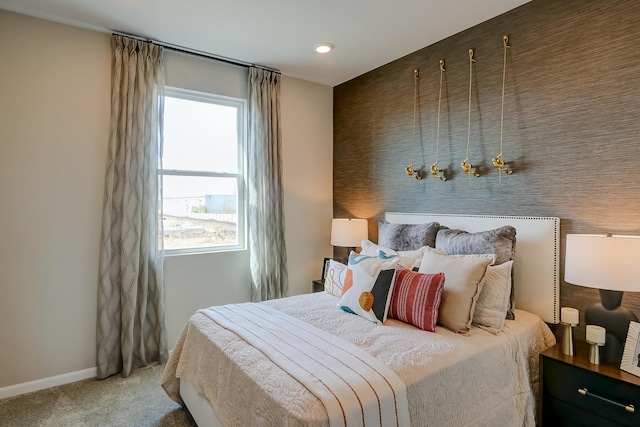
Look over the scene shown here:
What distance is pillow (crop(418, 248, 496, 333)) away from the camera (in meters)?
1.93

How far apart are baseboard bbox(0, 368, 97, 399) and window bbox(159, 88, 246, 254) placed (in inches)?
42.3

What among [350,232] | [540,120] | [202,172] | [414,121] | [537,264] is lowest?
[537,264]

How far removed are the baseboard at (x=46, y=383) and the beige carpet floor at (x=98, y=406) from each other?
0.12ft

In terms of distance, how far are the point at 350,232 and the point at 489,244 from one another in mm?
1397

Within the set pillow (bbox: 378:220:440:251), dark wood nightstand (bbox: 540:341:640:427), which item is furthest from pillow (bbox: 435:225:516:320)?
dark wood nightstand (bbox: 540:341:640:427)

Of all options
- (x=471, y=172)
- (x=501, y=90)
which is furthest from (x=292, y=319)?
(x=501, y=90)

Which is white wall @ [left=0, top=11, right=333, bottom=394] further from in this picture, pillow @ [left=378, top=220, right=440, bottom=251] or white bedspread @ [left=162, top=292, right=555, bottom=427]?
pillow @ [left=378, top=220, right=440, bottom=251]

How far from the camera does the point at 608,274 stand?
1733mm

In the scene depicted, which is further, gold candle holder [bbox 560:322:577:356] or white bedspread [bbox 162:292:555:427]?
gold candle holder [bbox 560:322:577:356]

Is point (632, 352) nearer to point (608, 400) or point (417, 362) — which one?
point (608, 400)

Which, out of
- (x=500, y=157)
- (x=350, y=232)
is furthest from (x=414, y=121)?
(x=350, y=232)

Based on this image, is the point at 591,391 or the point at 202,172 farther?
the point at 202,172

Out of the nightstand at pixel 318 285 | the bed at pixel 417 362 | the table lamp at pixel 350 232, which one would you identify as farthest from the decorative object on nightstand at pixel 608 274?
the nightstand at pixel 318 285

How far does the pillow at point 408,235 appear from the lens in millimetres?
2709
